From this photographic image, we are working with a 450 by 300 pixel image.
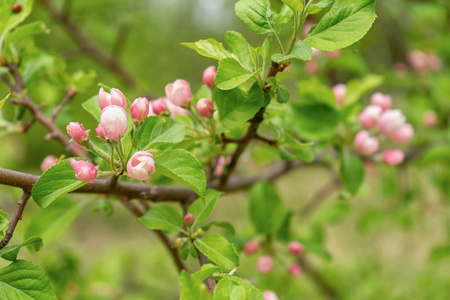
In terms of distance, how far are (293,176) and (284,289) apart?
6.25ft

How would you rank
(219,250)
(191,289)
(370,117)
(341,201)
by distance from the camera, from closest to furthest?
(191,289)
(219,250)
(370,117)
(341,201)

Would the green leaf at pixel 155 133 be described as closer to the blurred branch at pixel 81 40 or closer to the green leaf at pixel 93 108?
the green leaf at pixel 93 108

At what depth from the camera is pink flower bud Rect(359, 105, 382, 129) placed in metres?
0.70

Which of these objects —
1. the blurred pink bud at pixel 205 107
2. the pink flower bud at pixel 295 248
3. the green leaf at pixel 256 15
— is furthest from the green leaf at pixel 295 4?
the pink flower bud at pixel 295 248

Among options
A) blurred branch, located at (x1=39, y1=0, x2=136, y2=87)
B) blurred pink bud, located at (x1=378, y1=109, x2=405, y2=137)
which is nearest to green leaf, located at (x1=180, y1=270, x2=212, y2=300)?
blurred pink bud, located at (x1=378, y1=109, x2=405, y2=137)

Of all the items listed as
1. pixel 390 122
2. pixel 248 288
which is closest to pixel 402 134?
pixel 390 122

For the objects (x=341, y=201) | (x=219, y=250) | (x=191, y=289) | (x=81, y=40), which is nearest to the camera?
(x=191, y=289)

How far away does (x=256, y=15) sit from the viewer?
0.41 metres

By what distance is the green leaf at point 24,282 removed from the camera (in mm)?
391

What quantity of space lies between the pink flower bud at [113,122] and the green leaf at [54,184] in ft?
0.17

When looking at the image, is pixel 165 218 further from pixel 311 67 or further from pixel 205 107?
pixel 311 67

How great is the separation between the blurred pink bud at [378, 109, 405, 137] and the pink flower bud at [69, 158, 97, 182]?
526mm

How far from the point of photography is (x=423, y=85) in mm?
1440

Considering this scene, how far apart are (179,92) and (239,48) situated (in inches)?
3.4
